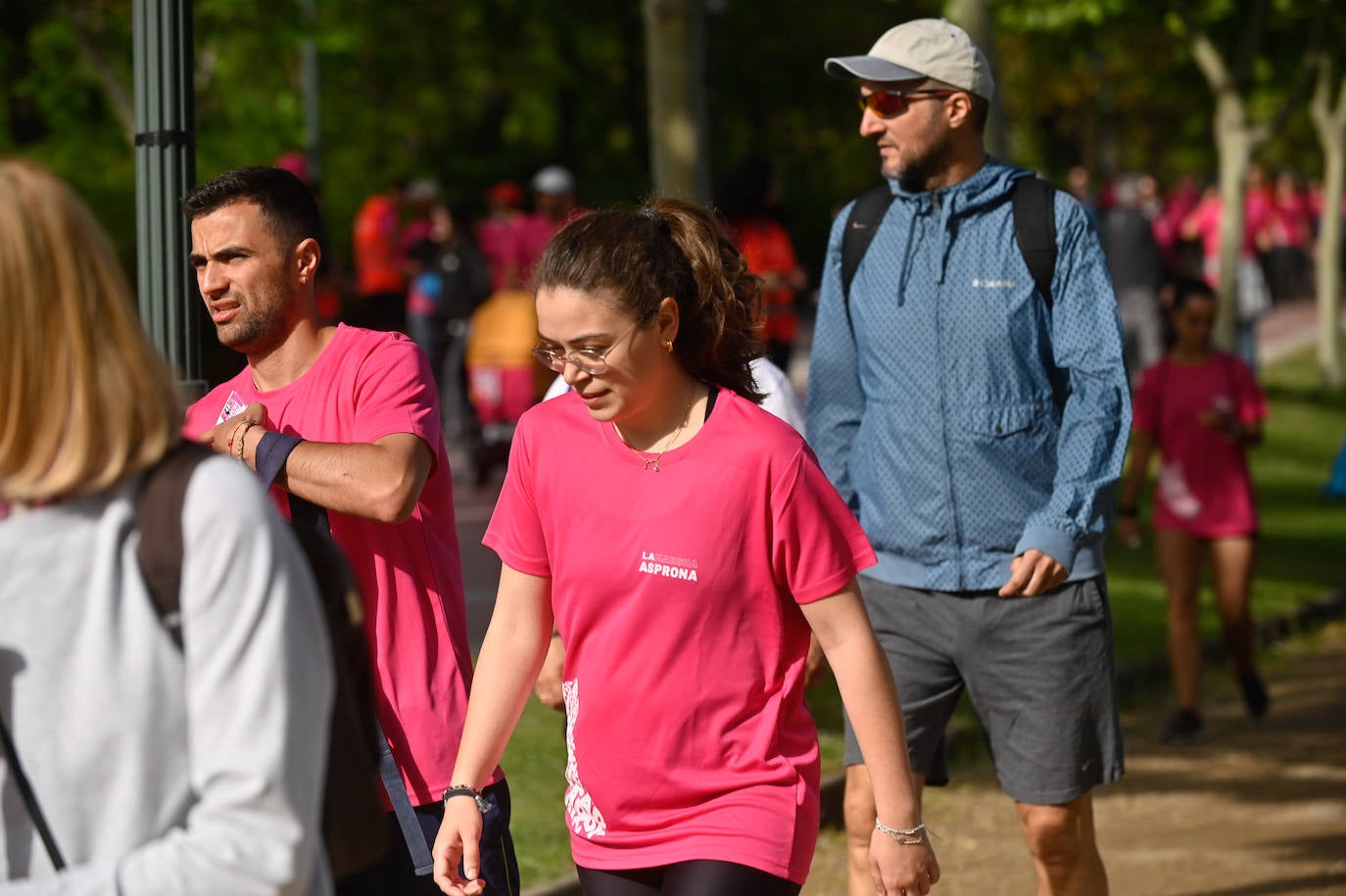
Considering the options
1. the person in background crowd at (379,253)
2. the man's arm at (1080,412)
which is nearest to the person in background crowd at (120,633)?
the man's arm at (1080,412)

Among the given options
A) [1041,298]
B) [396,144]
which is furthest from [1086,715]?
[396,144]

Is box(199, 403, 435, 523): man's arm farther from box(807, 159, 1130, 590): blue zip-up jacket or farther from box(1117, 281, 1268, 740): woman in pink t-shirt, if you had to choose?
box(1117, 281, 1268, 740): woman in pink t-shirt

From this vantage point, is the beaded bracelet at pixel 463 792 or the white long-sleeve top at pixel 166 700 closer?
the white long-sleeve top at pixel 166 700

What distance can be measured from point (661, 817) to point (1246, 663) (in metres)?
6.28

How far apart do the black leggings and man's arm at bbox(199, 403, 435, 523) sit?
0.74 m

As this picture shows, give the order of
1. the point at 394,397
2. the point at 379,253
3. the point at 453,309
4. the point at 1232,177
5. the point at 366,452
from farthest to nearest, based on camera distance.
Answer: the point at 1232,177 → the point at 379,253 → the point at 453,309 → the point at 394,397 → the point at 366,452

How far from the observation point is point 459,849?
11.4ft

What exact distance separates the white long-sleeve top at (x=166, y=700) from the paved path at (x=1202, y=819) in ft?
15.4

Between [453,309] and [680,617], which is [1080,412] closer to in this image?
[680,617]

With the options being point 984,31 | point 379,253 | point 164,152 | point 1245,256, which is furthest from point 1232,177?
point 164,152

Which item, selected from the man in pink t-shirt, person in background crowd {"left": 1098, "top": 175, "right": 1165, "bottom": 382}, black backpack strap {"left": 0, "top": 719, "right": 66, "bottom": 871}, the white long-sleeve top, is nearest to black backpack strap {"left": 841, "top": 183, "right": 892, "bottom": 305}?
the man in pink t-shirt

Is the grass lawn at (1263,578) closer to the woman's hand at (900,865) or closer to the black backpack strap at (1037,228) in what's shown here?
the black backpack strap at (1037,228)

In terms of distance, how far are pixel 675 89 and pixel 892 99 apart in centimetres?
553

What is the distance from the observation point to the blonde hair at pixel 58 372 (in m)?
2.06
